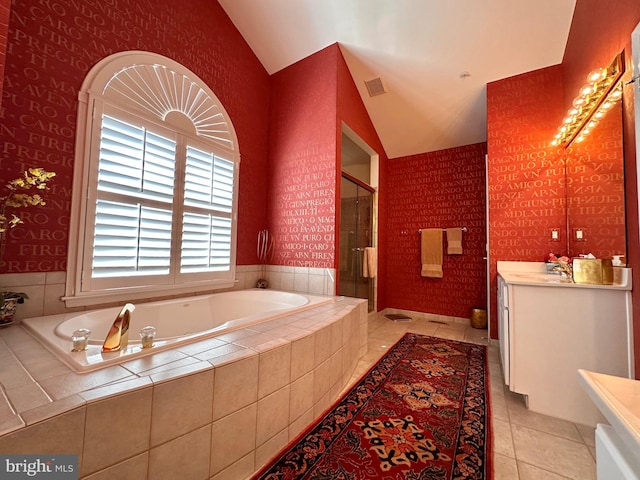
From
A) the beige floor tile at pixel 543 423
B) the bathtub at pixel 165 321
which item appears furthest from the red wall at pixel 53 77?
the beige floor tile at pixel 543 423

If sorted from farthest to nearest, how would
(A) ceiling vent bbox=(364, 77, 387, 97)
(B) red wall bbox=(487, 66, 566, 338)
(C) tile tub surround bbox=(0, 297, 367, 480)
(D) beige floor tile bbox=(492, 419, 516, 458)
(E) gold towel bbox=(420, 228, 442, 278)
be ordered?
(E) gold towel bbox=(420, 228, 442, 278), (A) ceiling vent bbox=(364, 77, 387, 97), (B) red wall bbox=(487, 66, 566, 338), (D) beige floor tile bbox=(492, 419, 516, 458), (C) tile tub surround bbox=(0, 297, 367, 480)

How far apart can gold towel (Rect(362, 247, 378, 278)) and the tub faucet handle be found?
283 centimetres

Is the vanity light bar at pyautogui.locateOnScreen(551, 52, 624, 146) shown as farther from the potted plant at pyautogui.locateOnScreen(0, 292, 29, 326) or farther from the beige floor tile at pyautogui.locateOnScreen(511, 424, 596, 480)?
the potted plant at pyautogui.locateOnScreen(0, 292, 29, 326)

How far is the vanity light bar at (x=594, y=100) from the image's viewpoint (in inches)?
58.1

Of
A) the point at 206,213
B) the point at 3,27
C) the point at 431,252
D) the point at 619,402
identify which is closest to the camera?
the point at 619,402

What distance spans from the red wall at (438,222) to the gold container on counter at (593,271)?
189 centimetres

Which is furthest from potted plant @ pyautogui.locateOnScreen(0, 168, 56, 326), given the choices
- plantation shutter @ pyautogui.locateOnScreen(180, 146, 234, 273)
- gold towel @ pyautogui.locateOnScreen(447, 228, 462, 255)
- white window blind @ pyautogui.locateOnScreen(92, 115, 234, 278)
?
gold towel @ pyautogui.locateOnScreen(447, 228, 462, 255)

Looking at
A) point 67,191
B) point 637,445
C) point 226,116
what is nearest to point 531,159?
point 637,445

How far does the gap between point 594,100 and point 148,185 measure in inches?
129

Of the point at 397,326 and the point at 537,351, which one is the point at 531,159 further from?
the point at 397,326

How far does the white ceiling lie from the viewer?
2.21m

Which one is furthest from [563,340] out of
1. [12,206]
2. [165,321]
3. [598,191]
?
[12,206]

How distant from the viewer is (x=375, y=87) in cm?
307

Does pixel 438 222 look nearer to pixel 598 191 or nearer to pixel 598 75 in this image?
pixel 598 191
